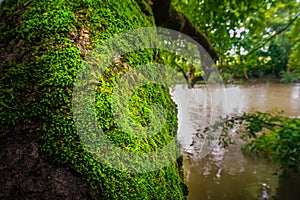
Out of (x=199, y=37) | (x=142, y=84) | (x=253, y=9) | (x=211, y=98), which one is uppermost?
(x=253, y=9)

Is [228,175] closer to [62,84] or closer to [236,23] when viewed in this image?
[236,23]

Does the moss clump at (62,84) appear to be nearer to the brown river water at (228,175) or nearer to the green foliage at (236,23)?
the brown river water at (228,175)

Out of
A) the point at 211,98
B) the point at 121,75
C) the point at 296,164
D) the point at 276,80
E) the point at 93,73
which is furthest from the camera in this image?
the point at 276,80

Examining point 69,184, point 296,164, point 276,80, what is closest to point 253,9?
point 296,164

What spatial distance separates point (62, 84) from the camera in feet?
2.40

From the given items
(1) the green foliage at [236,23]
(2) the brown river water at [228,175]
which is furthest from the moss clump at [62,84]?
(1) the green foliage at [236,23]

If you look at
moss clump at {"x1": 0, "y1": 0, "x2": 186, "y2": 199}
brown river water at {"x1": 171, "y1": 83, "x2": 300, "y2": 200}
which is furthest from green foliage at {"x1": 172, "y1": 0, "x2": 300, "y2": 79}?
moss clump at {"x1": 0, "y1": 0, "x2": 186, "y2": 199}

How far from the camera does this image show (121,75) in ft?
2.96

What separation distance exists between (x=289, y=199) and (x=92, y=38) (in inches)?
162

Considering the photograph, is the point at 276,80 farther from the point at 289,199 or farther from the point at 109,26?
the point at 109,26

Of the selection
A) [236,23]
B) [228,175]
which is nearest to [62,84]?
[236,23]

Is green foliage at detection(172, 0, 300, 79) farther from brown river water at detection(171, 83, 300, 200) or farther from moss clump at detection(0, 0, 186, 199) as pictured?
moss clump at detection(0, 0, 186, 199)

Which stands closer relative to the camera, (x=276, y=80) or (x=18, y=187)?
(x=18, y=187)

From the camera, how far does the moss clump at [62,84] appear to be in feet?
2.20
